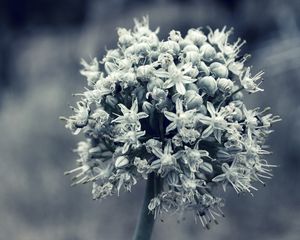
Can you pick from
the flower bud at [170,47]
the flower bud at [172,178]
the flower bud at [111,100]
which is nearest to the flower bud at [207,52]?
the flower bud at [170,47]

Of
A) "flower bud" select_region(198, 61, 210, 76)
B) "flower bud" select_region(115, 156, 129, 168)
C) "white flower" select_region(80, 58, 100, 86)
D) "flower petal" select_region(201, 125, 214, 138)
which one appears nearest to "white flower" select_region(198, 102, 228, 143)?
"flower petal" select_region(201, 125, 214, 138)

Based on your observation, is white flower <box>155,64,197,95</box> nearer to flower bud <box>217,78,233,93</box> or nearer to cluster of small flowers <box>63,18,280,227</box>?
cluster of small flowers <box>63,18,280,227</box>

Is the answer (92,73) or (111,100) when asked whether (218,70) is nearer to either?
(111,100)

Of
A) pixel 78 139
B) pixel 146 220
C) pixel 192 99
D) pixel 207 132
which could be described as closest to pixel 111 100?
pixel 192 99

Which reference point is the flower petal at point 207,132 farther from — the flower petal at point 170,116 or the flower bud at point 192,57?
the flower bud at point 192,57

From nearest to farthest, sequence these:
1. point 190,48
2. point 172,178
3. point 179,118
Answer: point 179,118 < point 172,178 < point 190,48

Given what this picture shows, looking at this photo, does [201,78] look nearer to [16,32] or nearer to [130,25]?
[130,25]
